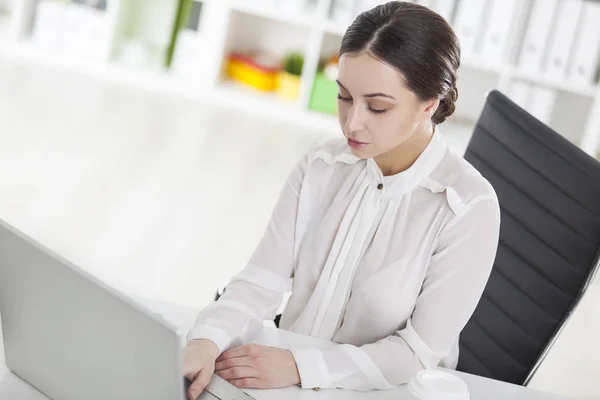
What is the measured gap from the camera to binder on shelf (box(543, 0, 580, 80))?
12.8 feet

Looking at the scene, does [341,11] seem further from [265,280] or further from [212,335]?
[212,335]

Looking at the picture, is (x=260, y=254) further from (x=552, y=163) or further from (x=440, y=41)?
(x=552, y=163)

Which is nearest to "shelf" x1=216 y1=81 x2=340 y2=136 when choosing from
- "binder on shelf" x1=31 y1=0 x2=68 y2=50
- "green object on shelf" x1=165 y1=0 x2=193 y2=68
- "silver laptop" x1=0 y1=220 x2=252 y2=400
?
"green object on shelf" x1=165 y1=0 x2=193 y2=68

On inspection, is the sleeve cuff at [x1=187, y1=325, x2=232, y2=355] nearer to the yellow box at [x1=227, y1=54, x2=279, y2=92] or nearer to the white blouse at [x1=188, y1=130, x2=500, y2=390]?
the white blouse at [x1=188, y1=130, x2=500, y2=390]

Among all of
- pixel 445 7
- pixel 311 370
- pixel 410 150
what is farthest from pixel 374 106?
pixel 445 7

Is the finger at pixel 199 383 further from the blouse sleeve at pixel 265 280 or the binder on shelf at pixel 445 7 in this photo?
the binder on shelf at pixel 445 7

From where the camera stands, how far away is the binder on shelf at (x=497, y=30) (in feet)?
13.3

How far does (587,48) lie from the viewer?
157 inches

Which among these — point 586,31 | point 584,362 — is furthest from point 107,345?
point 586,31

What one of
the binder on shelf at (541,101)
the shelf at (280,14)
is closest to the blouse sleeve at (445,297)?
the binder on shelf at (541,101)

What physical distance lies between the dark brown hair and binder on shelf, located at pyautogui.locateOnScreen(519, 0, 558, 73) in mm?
2813

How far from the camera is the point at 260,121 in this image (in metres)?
4.44

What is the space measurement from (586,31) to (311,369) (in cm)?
315

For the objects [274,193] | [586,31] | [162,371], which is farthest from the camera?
[586,31]
